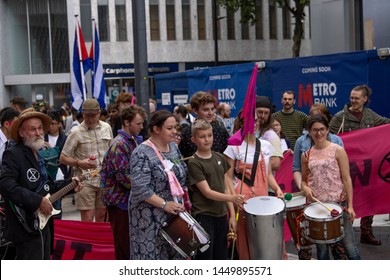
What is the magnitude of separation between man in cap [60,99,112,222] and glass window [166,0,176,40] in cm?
4467

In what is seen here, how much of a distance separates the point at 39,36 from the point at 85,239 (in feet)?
138

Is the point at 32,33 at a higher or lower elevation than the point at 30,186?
higher

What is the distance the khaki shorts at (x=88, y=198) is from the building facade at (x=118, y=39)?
36543 mm

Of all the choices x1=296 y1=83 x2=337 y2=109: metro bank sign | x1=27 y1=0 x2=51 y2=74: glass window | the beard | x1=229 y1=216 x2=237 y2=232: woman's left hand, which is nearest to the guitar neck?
the beard

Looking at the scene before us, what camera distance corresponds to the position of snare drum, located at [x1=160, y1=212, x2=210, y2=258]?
6551mm

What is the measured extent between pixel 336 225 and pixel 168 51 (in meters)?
46.5

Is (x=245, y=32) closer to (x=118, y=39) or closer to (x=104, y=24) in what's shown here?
(x=118, y=39)

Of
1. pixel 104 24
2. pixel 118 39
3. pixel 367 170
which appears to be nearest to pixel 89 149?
pixel 367 170

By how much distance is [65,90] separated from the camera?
4975 cm

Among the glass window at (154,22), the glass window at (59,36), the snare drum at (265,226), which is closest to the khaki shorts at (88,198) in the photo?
the snare drum at (265,226)

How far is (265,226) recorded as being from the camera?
7184 millimetres

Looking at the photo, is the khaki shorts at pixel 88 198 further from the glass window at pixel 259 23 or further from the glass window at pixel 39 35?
the glass window at pixel 259 23
